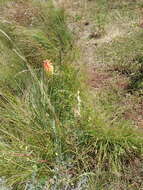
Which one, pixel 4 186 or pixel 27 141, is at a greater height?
pixel 27 141

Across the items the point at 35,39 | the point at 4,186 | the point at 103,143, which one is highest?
the point at 35,39

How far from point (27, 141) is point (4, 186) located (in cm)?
37

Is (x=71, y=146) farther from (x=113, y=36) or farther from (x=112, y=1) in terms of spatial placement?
(x=112, y=1)

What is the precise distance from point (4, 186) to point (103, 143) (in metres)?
0.77

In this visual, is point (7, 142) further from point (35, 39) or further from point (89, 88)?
point (35, 39)

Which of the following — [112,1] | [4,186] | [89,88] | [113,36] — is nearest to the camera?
[4,186]

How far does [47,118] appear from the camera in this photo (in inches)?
120

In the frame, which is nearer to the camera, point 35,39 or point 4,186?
point 4,186

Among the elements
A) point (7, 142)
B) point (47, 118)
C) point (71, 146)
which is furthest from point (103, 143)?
point (7, 142)

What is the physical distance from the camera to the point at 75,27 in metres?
5.01

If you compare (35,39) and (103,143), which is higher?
(35,39)

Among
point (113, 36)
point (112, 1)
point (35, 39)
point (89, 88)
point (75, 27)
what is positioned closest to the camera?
point (89, 88)

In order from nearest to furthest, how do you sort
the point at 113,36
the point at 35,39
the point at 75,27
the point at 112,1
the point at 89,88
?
1. the point at 89,88
2. the point at 35,39
3. the point at 113,36
4. the point at 75,27
5. the point at 112,1

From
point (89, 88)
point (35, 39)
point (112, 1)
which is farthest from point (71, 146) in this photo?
point (112, 1)
